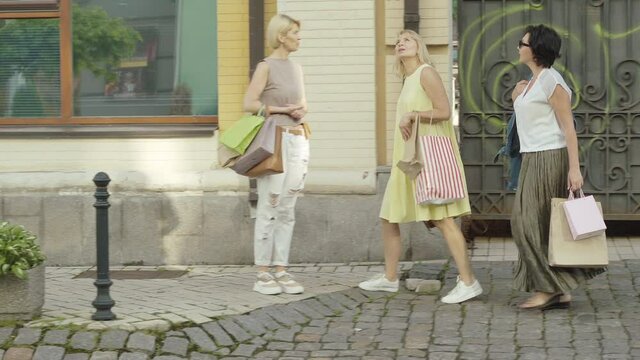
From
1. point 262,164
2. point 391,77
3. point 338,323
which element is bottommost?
point 338,323

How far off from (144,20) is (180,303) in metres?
3.16

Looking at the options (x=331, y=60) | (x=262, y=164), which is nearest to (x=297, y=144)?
(x=262, y=164)

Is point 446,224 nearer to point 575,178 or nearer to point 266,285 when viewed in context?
point 575,178

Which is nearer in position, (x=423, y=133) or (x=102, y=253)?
(x=102, y=253)

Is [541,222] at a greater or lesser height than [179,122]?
lesser

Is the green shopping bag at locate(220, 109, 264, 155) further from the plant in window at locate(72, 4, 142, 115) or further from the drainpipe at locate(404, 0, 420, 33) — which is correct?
the plant in window at locate(72, 4, 142, 115)

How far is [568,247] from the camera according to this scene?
810cm

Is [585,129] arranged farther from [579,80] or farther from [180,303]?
[180,303]

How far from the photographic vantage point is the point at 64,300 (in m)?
8.68

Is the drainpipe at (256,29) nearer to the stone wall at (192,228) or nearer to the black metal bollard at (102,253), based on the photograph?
the stone wall at (192,228)

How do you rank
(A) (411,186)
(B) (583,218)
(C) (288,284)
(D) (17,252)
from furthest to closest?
(C) (288,284) < (A) (411,186) < (B) (583,218) < (D) (17,252)

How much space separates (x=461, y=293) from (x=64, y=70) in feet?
13.3

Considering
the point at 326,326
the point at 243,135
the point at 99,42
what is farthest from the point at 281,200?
the point at 99,42

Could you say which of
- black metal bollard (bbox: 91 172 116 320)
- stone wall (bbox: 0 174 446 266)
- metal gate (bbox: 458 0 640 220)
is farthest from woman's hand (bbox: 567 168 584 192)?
metal gate (bbox: 458 0 640 220)
